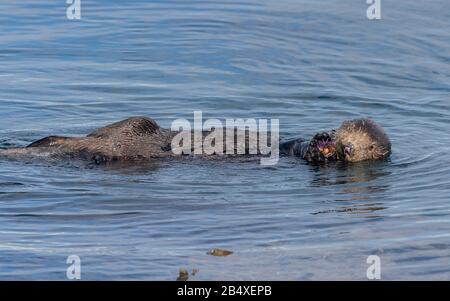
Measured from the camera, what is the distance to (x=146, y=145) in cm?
898

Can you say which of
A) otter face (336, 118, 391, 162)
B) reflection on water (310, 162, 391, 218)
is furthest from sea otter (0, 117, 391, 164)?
reflection on water (310, 162, 391, 218)

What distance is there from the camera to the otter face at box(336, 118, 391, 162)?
9297 millimetres

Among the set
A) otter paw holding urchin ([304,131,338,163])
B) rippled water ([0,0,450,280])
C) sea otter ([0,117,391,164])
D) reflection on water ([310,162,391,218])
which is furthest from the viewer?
otter paw holding urchin ([304,131,338,163])

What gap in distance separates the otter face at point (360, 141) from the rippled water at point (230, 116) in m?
0.20

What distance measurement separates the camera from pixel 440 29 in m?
15.0

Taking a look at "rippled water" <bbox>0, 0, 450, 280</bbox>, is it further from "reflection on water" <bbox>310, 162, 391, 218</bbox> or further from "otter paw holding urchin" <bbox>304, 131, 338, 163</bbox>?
"otter paw holding urchin" <bbox>304, 131, 338, 163</bbox>

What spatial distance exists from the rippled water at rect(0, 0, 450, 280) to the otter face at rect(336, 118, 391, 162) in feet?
0.67

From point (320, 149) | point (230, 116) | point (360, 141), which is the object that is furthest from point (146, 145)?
point (230, 116)

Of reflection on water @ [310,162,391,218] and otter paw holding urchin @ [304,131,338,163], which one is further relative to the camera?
otter paw holding urchin @ [304,131,338,163]

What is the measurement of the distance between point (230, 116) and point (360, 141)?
240cm

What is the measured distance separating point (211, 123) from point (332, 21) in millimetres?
5187

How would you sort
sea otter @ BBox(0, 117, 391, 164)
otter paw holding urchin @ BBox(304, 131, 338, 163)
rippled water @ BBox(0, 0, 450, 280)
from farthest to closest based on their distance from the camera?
1. otter paw holding urchin @ BBox(304, 131, 338, 163)
2. sea otter @ BBox(0, 117, 391, 164)
3. rippled water @ BBox(0, 0, 450, 280)
